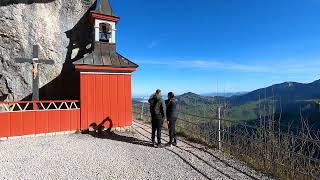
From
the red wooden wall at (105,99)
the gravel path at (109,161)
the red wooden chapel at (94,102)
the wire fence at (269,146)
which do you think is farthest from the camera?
the red wooden wall at (105,99)

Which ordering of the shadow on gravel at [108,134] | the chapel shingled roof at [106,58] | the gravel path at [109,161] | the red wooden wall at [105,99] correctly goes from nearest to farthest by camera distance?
the gravel path at [109,161] < the shadow on gravel at [108,134] < the red wooden wall at [105,99] < the chapel shingled roof at [106,58]

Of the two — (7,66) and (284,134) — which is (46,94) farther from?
(284,134)

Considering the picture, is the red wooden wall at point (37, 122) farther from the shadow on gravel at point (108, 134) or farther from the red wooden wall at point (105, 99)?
the shadow on gravel at point (108, 134)

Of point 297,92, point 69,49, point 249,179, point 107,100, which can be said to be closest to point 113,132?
point 107,100

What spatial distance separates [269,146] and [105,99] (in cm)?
749

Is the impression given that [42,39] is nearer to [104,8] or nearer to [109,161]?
[104,8]

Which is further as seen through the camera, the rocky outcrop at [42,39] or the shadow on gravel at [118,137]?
the rocky outcrop at [42,39]

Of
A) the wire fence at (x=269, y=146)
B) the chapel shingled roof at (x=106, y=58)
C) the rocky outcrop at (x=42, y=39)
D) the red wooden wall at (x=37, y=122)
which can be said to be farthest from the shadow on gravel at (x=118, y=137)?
the rocky outcrop at (x=42, y=39)

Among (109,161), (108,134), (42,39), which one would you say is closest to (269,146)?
(109,161)

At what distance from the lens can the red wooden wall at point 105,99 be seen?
11.8 metres

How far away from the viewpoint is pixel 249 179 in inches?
251

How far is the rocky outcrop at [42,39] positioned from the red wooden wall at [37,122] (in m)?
3.38

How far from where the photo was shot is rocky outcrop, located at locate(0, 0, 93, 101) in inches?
547

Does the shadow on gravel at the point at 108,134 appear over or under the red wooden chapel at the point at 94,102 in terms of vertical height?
under
